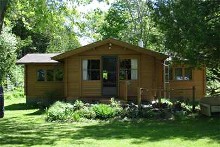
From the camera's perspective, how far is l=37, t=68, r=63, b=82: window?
29578mm

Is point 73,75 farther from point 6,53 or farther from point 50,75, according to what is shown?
point 6,53

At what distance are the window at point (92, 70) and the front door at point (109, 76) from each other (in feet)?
1.18

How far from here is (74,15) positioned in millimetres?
17391

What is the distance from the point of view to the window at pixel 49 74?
29.6m

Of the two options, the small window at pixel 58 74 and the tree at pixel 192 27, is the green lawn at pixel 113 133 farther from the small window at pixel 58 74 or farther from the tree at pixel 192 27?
the small window at pixel 58 74

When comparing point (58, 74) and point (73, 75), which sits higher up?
point (58, 74)

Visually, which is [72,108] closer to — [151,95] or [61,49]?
[151,95]

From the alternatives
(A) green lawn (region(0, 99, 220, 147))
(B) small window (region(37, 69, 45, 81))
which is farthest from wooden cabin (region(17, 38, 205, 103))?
(A) green lawn (region(0, 99, 220, 147))

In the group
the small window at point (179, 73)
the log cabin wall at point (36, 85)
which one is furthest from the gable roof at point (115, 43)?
the small window at point (179, 73)

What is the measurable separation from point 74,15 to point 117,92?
9323 millimetres

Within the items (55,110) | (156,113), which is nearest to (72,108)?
(55,110)

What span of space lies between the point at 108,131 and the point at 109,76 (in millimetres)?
10391

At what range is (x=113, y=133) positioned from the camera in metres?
15.2

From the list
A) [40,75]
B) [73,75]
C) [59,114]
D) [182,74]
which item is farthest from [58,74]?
[59,114]
